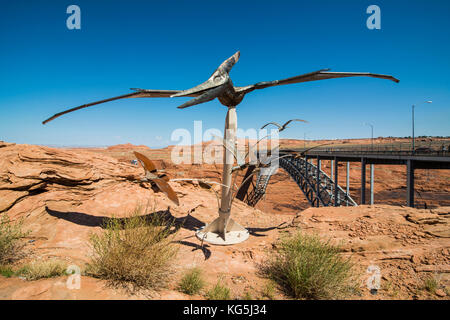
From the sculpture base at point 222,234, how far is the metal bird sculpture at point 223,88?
11.9ft

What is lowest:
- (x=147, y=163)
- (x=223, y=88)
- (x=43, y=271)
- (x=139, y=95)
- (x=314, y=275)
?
(x=314, y=275)

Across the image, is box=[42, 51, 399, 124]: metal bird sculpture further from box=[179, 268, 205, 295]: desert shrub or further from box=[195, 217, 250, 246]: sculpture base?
box=[195, 217, 250, 246]: sculpture base

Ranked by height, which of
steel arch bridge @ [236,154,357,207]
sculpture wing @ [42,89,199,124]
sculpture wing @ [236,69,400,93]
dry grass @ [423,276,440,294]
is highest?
sculpture wing @ [236,69,400,93]

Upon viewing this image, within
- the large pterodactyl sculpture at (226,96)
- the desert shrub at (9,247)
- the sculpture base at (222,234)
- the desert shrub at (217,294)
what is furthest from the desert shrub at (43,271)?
the sculpture base at (222,234)

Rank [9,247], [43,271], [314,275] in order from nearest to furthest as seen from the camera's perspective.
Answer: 1. [43,271]
2. [314,275]
3. [9,247]

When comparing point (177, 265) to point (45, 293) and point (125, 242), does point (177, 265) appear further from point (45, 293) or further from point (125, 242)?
point (45, 293)

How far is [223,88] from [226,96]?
2.81ft

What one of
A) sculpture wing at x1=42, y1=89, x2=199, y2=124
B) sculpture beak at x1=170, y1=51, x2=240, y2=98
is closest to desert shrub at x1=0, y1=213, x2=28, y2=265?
sculpture wing at x1=42, y1=89, x2=199, y2=124

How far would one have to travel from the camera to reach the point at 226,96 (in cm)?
519

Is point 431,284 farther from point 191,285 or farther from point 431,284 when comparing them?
point 191,285

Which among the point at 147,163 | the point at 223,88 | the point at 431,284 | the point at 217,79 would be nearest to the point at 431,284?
the point at 431,284

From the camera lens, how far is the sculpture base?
221 inches

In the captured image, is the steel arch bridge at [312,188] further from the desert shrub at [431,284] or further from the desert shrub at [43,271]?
the desert shrub at [43,271]

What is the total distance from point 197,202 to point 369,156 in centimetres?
1529
